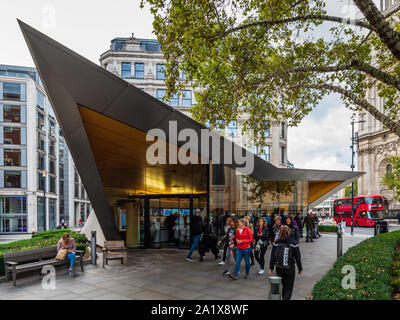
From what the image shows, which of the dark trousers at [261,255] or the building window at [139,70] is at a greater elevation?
the building window at [139,70]

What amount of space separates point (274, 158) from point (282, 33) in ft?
108

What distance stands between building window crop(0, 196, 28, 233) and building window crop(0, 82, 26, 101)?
44.3 ft

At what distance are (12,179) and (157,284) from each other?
3904 cm

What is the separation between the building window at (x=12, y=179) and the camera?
126 ft

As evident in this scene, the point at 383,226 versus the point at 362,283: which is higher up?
the point at 362,283

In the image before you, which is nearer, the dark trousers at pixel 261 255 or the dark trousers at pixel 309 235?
the dark trousers at pixel 261 255

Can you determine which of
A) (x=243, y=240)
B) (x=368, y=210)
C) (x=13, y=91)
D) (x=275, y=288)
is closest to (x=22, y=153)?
(x=13, y=91)

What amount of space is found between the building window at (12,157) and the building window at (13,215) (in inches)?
174

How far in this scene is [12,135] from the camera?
3909cm

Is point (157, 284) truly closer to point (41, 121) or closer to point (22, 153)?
point (22, 153)

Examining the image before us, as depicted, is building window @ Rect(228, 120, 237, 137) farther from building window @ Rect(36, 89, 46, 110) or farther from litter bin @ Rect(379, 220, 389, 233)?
building window @ Rect(36, 89, 46, 110)

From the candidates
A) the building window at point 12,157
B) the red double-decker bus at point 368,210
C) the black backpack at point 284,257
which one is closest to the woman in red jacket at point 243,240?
the black backpack at point 284,257

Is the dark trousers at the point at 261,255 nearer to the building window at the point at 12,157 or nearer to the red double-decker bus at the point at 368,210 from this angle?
the red double-decker bus at the point at 368,210

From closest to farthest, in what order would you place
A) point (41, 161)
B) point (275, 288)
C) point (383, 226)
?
1. point (275, 288)
2. point (383, 226)
3. point (41, 161)
